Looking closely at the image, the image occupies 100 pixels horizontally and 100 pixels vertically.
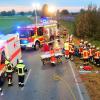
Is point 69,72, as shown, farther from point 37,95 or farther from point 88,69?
point 37,95

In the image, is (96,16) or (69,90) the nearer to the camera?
(69,90)

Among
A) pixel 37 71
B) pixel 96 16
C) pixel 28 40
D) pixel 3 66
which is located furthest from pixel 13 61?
pixel 96 16

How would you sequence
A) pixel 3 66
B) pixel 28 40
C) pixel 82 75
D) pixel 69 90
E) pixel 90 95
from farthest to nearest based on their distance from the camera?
pixel 28 40, pixel 82 75, pixel 3 66, pixel 69 90, pixel 90 95

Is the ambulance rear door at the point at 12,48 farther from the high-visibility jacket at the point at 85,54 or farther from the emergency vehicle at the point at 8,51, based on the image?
the high-visibility jacket at the point at 85,54

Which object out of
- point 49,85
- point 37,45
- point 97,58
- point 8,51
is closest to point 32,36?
point 37,45

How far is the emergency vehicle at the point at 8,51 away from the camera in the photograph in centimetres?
2197

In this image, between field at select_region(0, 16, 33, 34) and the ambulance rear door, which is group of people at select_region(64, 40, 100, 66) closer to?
the ambulance rear door

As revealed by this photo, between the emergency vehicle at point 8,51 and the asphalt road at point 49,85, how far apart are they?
106 cm

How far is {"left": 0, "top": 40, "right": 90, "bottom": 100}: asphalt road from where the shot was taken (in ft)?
62.4

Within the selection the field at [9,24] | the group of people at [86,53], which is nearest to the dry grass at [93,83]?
the group of people at [86,53]

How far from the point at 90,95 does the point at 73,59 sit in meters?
12.7

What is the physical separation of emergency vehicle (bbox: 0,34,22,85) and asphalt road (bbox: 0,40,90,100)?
1062 mm

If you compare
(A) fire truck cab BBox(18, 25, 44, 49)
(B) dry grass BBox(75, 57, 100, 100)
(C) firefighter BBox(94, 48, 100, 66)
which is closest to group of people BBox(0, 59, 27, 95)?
(B) dry grass BBox(75, 57, 100, 100)

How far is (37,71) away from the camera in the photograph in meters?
26.6
